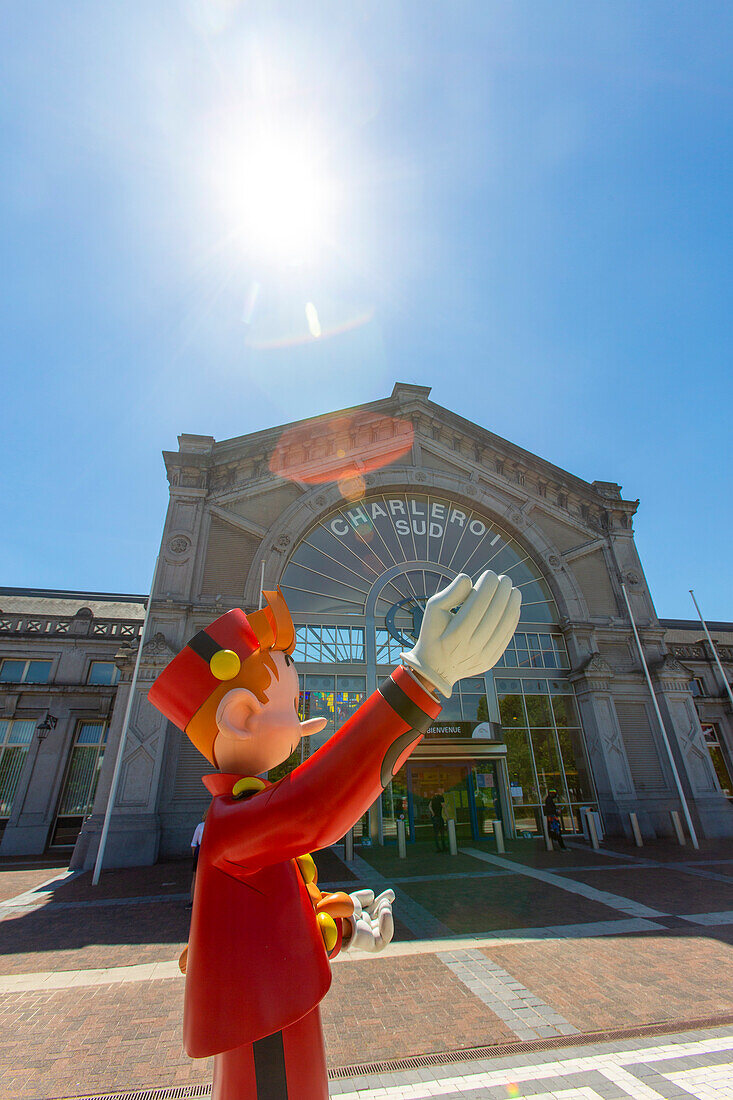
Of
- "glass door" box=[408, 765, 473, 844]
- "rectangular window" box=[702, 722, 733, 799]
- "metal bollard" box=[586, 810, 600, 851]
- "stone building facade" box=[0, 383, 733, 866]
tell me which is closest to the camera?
"metal bollard" box=[586, 810, 600, 851]

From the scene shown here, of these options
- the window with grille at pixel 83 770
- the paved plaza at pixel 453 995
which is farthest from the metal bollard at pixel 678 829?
the window with grille at pixel 83 770

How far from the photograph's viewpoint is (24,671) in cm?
1894

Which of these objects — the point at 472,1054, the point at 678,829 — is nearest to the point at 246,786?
the point at 472,1054

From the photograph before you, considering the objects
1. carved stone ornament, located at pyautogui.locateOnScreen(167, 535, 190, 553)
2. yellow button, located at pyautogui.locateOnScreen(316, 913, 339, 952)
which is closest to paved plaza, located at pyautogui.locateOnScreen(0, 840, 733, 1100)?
yellow button, located at pyautogui.locateOnScreen(316, 913, 339, 952)

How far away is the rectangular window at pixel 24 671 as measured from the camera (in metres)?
18.8

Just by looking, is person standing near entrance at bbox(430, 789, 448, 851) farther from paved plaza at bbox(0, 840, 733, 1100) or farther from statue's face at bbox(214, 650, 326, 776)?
statue's face at bbox(214, 650, 326, 776)

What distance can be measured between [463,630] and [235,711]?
1.17 metres

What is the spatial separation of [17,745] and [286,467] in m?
14.1

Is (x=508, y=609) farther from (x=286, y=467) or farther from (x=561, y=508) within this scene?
(x=561, y=508)

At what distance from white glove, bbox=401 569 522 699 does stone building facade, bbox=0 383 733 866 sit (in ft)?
41.5

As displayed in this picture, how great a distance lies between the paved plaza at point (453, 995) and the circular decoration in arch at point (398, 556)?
8293 mm

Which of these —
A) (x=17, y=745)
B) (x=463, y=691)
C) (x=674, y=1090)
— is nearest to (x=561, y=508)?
(x=463, y=691)

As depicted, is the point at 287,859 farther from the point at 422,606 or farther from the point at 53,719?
the point at 53,719

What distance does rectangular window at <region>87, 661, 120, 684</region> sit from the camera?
759 inches
